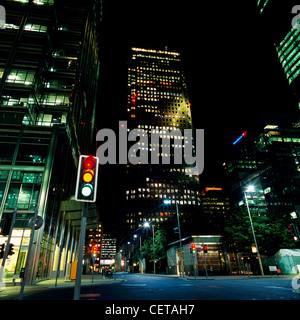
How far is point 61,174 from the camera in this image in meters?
Result: 32.3

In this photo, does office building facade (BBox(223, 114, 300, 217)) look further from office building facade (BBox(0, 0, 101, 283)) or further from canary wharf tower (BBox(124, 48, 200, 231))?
office building facade (BBox(0, 0, 101, 283))

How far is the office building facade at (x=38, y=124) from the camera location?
24562 mm

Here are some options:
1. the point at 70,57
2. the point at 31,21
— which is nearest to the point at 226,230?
the point at 70,57

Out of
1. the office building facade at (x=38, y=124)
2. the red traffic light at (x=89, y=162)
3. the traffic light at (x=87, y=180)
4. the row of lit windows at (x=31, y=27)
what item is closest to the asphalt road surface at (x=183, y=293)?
the traffic light at (x=87, y=180)

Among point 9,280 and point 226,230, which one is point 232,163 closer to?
point 226,230

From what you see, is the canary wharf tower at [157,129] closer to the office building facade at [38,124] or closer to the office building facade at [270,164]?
the office building facade at [270,164]

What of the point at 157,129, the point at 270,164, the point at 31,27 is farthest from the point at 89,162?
the point at 157,129

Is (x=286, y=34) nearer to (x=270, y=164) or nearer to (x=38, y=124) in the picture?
(x=270, y=164)

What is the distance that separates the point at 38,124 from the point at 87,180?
32349 mm

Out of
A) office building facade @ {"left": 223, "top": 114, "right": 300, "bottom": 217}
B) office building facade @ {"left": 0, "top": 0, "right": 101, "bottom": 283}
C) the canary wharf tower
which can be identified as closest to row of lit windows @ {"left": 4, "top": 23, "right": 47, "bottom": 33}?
office building facade @ {"left": 0, "top": 0, "right": 101, "bottom": 283}

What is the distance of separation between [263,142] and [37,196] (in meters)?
99.5

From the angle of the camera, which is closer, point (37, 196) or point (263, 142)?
point (37, 196)

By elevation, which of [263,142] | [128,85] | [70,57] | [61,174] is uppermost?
[128,85]
